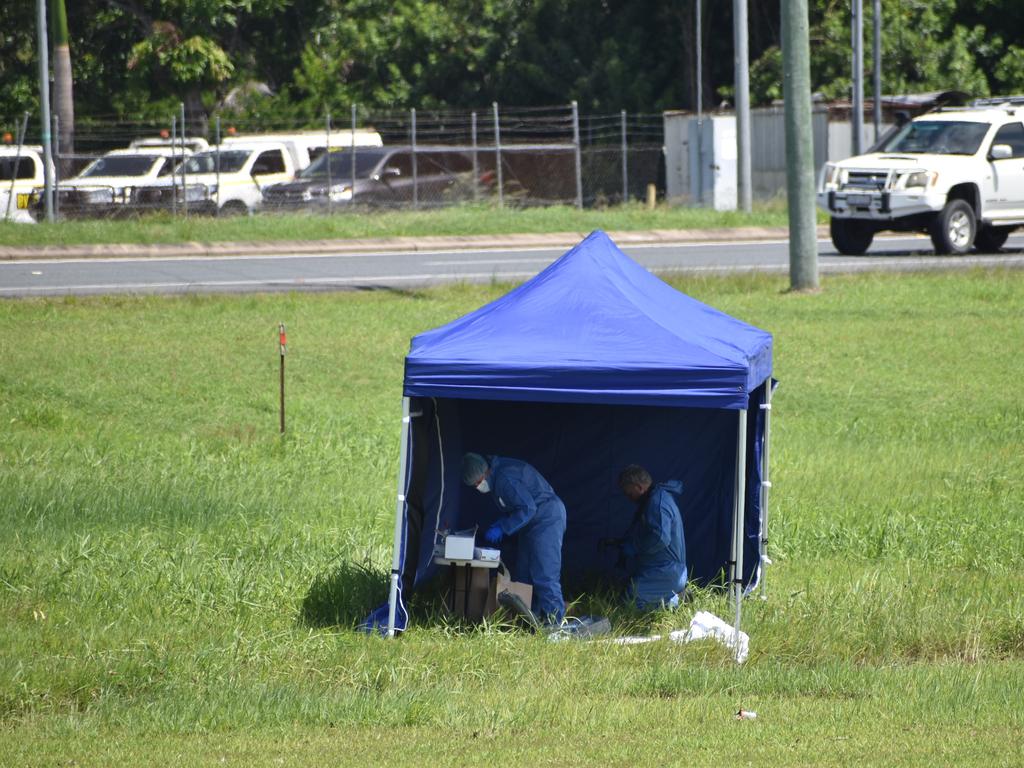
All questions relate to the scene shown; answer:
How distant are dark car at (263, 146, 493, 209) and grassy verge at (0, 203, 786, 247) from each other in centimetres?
91

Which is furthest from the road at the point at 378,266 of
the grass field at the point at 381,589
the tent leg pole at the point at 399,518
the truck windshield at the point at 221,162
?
the tent leg pole at the point at 399,518

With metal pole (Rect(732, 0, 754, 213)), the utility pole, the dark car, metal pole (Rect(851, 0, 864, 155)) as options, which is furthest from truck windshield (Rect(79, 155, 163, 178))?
the utility pole

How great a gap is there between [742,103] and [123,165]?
1290cm

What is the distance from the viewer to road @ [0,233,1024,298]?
67.7 feet

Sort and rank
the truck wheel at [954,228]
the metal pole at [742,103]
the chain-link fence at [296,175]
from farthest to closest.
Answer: the chain-link fence at [296,175] < the metal pole at [742,103] < the truck wheel at [954,228]

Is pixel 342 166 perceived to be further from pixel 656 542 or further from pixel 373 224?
pixel 656 542

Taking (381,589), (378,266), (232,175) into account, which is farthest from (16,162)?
(381,589)

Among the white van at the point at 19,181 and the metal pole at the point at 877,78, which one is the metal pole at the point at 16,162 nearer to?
the white van at the point at 19,181

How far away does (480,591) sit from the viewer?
795cm

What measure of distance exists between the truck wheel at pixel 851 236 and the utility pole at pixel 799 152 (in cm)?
513

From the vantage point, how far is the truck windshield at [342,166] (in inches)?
1251

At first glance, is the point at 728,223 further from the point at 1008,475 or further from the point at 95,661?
the point at 95,661

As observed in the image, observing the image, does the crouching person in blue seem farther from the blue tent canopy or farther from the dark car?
the dark car

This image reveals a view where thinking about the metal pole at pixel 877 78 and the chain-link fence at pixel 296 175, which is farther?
the metal pole at pixel 877 78
